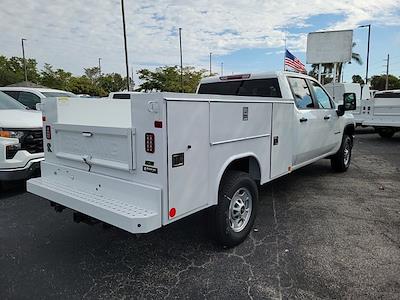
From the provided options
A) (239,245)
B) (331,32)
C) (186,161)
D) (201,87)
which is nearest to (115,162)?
(186,161)

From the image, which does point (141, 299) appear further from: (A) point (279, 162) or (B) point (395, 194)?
(B) point (395, 194)

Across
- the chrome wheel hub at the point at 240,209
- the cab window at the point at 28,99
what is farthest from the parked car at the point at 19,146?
the cab window at the point at 28,99

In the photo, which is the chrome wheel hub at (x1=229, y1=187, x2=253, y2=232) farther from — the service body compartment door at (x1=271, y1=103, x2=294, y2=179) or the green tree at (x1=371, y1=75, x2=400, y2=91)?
the green tree at (x1=371, y1=75, x2=400, y2=91)

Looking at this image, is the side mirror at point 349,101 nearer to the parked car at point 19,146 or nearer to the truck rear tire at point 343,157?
the truck rear tire at point 343,157

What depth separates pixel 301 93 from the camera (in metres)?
5.41

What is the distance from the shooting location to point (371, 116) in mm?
13133

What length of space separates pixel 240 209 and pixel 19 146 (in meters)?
3.51

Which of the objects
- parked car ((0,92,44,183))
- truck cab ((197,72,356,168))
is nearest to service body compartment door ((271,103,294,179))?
truck cab ((197,72,356,168))

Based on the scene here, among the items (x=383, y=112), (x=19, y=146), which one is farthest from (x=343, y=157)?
(x=383, y=112)

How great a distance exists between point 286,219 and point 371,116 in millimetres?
10247

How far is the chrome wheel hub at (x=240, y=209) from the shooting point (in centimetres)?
374

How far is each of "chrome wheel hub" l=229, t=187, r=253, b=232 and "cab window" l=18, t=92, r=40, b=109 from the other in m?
8.47

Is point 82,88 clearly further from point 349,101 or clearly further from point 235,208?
point 235,208

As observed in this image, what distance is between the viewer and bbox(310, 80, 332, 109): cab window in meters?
5.95
